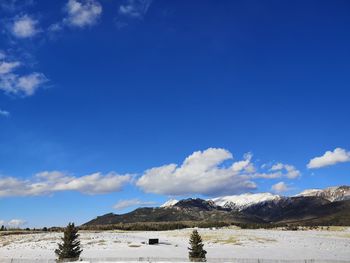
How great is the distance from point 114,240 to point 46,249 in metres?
21.1

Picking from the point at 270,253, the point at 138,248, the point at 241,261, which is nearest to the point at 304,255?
the point at 270,253

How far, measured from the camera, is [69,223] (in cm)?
7581

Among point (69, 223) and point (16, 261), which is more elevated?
point (69, 223)

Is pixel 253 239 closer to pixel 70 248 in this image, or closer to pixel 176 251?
pixel 176 251

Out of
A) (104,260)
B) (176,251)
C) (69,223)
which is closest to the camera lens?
(104,260)

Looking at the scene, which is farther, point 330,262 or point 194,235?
point 194,235

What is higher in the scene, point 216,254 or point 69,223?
point 69,223

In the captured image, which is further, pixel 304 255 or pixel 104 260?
pixel 304 255

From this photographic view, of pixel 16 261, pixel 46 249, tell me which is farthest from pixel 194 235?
pixel 46 249

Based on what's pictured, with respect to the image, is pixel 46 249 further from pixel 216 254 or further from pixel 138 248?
pixel 216 254

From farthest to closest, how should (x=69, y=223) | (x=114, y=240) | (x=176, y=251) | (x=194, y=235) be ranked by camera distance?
(x=114, y=240) < (x=176, y=251) < (x=69, y=223) < (x=194, y=235)

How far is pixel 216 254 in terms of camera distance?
85.3m

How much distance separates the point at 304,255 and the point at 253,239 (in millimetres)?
39695

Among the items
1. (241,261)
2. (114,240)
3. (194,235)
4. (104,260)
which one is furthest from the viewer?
(114,240)
